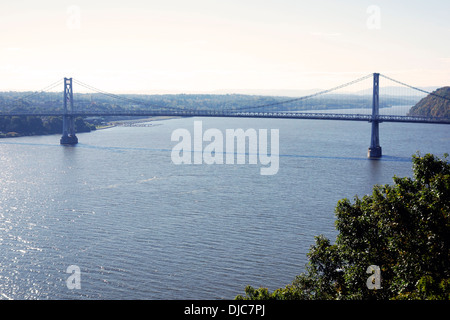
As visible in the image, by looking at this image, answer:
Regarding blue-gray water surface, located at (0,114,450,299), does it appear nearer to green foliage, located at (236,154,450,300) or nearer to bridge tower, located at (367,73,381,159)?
bridge tower, located at (367,73,381,159)

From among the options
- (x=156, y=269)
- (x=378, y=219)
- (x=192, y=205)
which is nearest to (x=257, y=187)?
(x=192, y=205)

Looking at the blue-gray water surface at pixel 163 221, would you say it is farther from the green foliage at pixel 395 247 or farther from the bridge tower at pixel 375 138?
the green foliage at pixel 395 247

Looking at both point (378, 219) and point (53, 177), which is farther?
point (53, 177)
